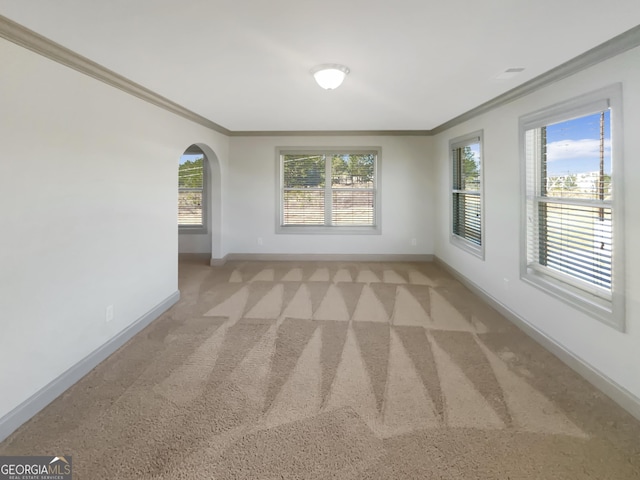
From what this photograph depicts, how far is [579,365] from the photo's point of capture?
2.43 metres

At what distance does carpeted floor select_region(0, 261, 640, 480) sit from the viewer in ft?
5.40

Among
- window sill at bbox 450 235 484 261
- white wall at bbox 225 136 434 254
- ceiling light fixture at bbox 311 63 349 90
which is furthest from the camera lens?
white wall at bbox 225 136 434 254

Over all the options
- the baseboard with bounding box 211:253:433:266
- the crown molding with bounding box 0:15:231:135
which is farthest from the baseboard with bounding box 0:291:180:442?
the baseboard with bounding box 211:253:433:266

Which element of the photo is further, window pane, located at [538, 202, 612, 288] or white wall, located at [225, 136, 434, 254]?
white wall, located at [225, 136, 434, 254]

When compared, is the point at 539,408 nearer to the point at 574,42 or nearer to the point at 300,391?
the point at 300,391

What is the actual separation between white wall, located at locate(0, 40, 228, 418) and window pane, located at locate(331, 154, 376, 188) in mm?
3394

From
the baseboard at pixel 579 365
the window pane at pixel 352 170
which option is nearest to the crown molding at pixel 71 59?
the window pane at pixel 352 170

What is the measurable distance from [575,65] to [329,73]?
186 cm

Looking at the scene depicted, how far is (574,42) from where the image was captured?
212 centimetres

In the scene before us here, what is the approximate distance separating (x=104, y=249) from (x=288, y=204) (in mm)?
3797

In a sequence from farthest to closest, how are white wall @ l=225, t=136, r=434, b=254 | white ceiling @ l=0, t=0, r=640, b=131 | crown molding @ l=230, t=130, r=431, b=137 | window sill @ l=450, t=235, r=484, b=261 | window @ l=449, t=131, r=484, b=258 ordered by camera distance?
white wall @ l=225, t=136, r=434, b=254 < crown molding @ l=230, t=130, r=431, b=137 < window @ l=449, t=131, r=484, b=258 < window sill @ l=450, t=235, r=484, b=261 < white ceiling @ l=0, t=0, r=640, b=131

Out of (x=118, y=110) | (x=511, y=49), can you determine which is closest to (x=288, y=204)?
(x=118, y=110)

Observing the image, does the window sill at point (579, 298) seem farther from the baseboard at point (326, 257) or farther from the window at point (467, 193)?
the baseboard at point (326, 257)

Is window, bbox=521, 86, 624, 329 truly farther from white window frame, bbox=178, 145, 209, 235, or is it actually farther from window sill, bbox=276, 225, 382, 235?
white window frame, bbox=178, 145, 209, 235
